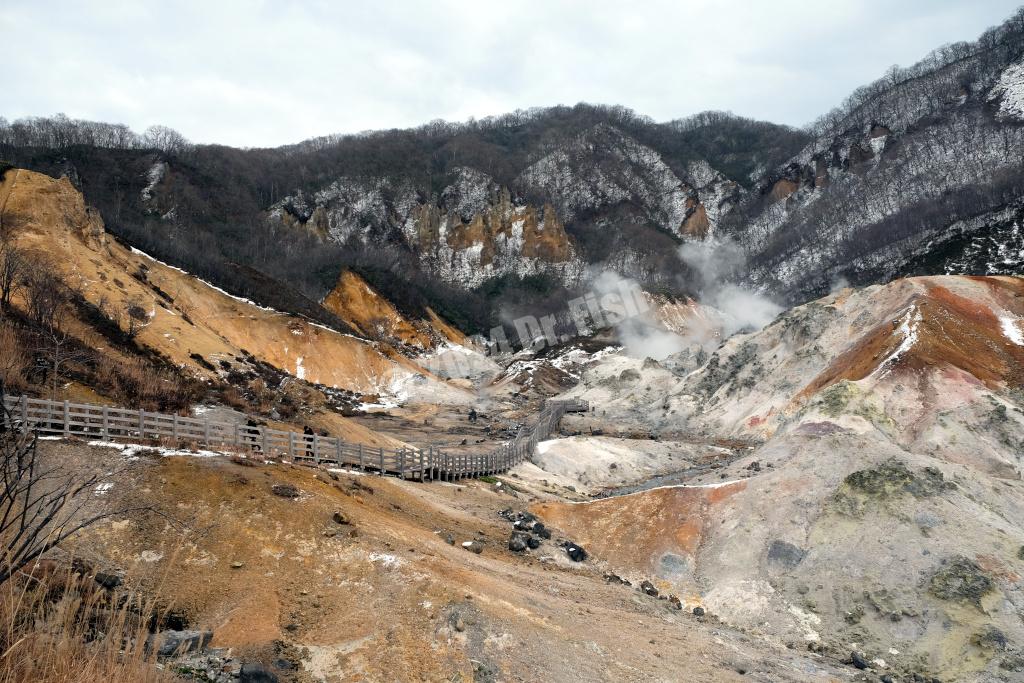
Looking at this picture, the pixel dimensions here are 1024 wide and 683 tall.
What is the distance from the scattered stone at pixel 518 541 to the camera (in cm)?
1945

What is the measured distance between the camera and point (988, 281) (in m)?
46.1

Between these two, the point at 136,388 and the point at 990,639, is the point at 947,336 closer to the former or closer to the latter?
the point at 990,639

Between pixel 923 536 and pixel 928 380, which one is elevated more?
pixel 928 380

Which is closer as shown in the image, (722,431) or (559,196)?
(722,431)

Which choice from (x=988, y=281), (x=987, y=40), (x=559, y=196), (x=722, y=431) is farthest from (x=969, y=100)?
(x=722, y=431)

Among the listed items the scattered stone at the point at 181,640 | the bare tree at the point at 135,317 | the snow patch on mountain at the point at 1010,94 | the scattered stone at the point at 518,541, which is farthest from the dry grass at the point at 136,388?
the snow patch on mountain at the point at 1010,94

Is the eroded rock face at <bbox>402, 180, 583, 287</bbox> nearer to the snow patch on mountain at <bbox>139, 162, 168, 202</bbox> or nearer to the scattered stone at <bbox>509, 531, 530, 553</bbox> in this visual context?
the snow patch on mountain at <bbox>139, 162, 168, 202</bbox>

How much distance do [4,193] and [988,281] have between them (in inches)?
2889

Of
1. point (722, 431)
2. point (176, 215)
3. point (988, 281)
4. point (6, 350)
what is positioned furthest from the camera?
point (176, 215)

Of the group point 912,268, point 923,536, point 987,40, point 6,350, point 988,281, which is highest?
point 987,40

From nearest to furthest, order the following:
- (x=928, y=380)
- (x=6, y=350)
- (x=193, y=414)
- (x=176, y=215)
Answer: (x=6, y=350), (x=193, y=414), (x=928, y=380), (x=176, y=215)

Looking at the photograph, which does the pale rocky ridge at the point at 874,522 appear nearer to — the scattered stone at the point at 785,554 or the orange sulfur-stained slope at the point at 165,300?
the scattered stone at the point at 785,554

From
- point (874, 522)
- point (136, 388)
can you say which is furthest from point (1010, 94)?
point (136, 388)

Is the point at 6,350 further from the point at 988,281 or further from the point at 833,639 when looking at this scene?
the point at 988,281
